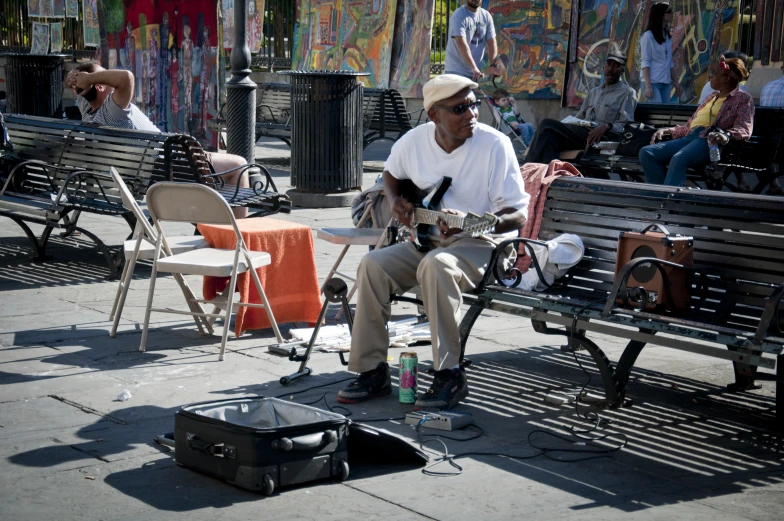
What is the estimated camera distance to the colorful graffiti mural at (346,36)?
70.2 ft

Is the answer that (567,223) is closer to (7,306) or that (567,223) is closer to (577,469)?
(577,469)

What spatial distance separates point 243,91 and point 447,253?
25.5 feet

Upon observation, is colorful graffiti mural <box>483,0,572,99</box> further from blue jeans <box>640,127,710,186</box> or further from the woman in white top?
blue jeans <box>640,127,710,186</box>

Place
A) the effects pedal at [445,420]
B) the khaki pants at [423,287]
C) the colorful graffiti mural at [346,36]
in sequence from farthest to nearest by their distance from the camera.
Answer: the colorful graffiti mural at [346,36] < the khaki pants at [423,287] < the effects pedal at [445,420]

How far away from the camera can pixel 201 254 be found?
23.0ft

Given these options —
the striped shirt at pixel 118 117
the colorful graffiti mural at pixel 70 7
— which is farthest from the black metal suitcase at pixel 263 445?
the colorful graffiti mural at pixel 70 7

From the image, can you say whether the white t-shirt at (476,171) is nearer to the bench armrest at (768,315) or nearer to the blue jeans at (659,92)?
the bench armrest at (768,315)

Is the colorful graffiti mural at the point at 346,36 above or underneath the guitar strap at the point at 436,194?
above

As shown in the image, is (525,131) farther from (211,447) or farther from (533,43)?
(211,447)

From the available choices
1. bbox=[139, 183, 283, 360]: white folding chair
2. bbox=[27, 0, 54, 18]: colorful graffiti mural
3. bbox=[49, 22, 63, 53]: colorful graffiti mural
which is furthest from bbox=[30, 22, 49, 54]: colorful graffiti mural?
bbox=[139, 183, 283, 360]: white folding chair

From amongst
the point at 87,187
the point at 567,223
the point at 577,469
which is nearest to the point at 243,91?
the point at 87,187

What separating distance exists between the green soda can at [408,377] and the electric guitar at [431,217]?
0.65 metres

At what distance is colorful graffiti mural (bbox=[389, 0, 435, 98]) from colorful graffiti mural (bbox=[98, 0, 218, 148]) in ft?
17.0

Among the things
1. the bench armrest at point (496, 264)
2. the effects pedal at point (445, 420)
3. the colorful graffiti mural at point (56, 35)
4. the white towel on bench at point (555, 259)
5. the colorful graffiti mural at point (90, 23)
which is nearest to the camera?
the effects pedal at point (445, 420)
